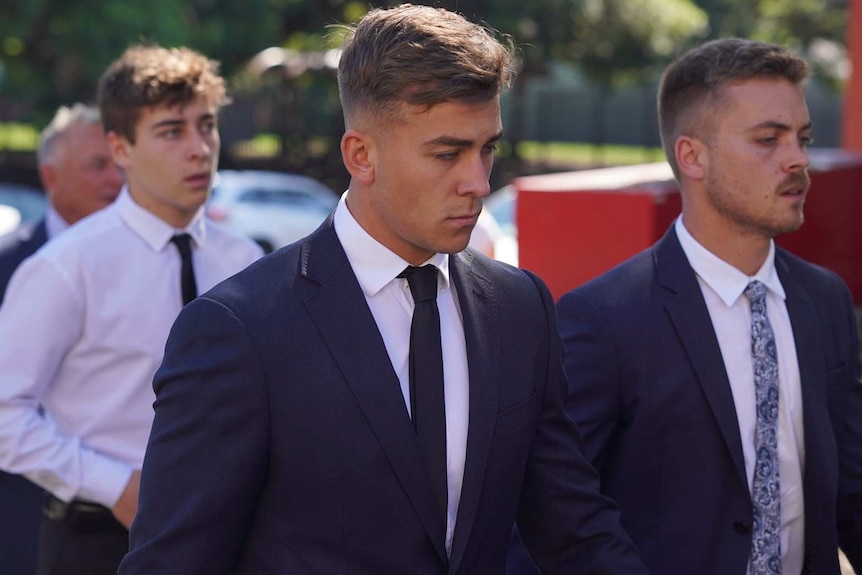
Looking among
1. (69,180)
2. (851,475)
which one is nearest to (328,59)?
(69,180)

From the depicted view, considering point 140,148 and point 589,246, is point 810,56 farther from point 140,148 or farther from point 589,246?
point 140,148

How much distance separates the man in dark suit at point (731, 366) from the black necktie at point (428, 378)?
2.93ft

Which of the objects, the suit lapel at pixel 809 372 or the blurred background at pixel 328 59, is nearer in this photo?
the suit lapel at pixel 809 372

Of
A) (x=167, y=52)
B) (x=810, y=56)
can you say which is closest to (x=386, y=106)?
(x=167, y=52)

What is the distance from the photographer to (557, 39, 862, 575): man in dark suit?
333 centimetres

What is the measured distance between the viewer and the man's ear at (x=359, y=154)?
8.36 ft

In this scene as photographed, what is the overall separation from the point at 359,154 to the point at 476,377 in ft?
1.62

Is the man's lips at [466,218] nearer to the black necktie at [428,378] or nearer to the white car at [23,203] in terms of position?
the black necktie at [428,378]

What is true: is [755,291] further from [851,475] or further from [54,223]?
[54,223]

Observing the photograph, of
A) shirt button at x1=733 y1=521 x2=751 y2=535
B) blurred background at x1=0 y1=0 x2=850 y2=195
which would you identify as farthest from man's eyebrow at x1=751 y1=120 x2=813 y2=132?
blurred background at x1=0 y1=0 x2=850 y2=195

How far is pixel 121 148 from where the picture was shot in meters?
4.34

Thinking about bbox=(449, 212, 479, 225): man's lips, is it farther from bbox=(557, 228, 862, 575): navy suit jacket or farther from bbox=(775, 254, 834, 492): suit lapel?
bbox=(775, 254, 834, 492): suit lapel

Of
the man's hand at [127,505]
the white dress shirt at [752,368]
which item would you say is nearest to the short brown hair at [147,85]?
the man's hand at [127,505]

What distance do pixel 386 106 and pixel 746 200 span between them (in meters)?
1.42
